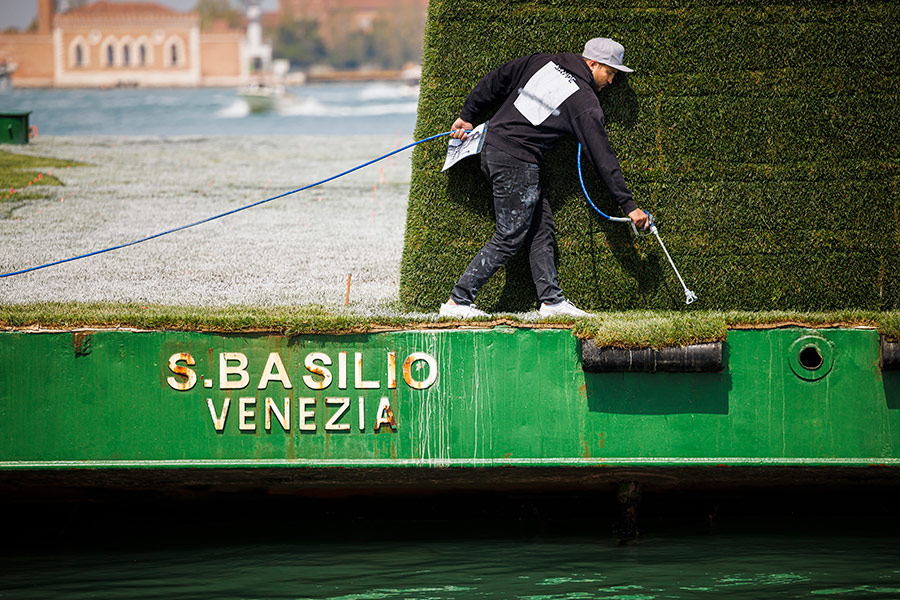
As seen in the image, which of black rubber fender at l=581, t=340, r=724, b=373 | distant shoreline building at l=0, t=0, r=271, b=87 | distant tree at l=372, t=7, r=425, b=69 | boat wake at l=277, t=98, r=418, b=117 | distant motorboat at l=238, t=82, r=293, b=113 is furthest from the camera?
distant tree at l=372, t=7, r=425, b=69

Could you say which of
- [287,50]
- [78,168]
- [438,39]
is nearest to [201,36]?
[287,50]

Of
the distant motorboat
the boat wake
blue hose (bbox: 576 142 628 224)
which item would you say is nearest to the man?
blue hose (bbox: 576 142 628 224)

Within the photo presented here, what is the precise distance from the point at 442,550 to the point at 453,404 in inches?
40.6

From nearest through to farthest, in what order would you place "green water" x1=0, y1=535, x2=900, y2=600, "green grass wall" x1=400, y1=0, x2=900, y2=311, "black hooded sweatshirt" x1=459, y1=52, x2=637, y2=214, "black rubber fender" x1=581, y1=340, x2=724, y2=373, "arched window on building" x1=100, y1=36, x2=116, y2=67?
"black rubber fender" x1=581, y1=340, x2=724, y2=373
"green water" x1=0, y1=535, x2=900, y2=600
"black hooded sweatshirt" x1=459, y1=52, x2=637, y2=214
"green grass wall" x1=400, y1=0, x2=900, y2=311
"arched window on building" x1=100, y1=36, x2=116, y2=67

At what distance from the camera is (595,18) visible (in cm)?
588

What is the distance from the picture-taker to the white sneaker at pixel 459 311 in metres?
5.63

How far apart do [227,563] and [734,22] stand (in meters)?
3.88

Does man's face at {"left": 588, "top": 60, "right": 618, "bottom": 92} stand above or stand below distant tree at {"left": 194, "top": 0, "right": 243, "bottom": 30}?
below

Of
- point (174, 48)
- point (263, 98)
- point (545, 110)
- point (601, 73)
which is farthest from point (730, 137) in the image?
point (174, 48)

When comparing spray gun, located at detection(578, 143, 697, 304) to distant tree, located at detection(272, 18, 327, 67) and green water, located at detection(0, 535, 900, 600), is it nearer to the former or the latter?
green water, located at detection(0, 535, 900, 600)

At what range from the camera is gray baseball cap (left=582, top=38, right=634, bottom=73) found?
562cm

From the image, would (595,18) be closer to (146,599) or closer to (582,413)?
(582,413)

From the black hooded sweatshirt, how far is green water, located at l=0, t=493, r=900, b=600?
1.82 metres

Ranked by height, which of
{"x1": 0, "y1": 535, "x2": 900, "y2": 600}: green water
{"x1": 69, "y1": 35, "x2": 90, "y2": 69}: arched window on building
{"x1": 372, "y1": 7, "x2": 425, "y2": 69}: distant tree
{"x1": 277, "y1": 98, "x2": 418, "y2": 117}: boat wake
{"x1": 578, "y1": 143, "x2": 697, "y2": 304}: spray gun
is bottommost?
{"x1": 0, "y1": 535, "x2": 900, "y2": 600}: green water
